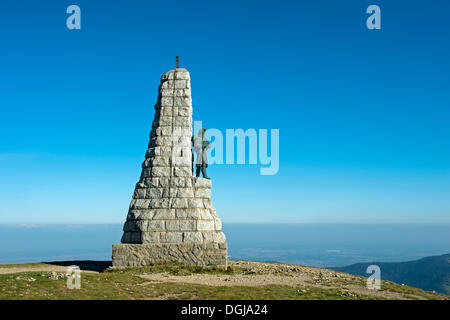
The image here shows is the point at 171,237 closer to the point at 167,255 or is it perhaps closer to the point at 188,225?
the point at 167,255

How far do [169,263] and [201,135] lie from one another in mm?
7193

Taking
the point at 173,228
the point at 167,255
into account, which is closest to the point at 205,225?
the point at 173,228

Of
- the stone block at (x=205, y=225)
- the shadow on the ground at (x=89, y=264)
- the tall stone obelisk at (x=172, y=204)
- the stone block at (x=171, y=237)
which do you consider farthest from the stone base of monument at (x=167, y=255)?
the shadow on the ground at (x=89, y=264)

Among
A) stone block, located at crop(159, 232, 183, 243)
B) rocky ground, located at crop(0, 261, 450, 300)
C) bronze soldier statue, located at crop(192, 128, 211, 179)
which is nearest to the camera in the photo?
rocky ground, located at crop(0, 261, 450, 300)

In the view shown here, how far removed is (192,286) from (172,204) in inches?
233

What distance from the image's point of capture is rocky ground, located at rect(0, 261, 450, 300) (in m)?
11.8

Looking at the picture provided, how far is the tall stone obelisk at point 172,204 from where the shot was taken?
1791cm

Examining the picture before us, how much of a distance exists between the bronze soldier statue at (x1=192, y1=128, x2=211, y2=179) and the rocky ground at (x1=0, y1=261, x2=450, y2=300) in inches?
215

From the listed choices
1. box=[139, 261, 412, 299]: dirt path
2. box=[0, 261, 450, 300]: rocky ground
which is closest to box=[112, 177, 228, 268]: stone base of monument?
box=[0, 261, 450, 300]: rocky ground

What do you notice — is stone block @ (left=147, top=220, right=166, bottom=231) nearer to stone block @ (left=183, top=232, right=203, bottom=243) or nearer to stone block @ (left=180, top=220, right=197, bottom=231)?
stone block @ (left=180, top=220, right=197, bottom=231)

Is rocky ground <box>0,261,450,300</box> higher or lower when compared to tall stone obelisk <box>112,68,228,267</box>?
lower

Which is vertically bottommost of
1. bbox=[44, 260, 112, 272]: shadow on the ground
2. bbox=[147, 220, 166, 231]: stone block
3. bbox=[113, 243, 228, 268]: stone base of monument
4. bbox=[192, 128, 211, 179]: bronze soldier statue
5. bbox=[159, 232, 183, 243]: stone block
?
bbox=[44, 260, 112, 272]: shadow on the ground
